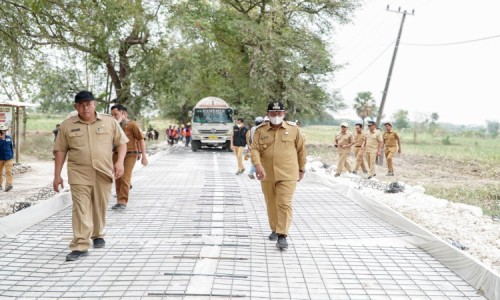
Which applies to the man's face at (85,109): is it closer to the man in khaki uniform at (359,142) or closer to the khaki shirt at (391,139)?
the man in khaki uniform at (359,142)

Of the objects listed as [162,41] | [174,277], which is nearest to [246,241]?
[174,277]

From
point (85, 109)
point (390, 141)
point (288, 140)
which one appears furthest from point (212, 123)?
point (85, 109)

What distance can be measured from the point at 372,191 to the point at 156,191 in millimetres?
4552

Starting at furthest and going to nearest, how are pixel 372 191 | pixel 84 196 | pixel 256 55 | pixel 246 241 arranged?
pixel 256 55, pixel 372 191, pixel 246 241, pixel 84 196

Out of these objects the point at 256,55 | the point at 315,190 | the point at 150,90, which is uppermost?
the point at 256,55

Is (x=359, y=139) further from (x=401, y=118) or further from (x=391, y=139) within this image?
(x=401, y=118)

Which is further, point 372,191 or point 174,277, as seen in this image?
point 372,191

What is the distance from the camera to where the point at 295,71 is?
29.8 m

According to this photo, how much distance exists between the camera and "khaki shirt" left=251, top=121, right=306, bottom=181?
20.1ft

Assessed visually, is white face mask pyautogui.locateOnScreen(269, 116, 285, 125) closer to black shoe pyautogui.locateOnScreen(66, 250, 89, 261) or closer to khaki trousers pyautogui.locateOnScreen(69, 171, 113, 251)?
khaki trousers pyautogui.locateOnScreen(69, 171, 113, 251)

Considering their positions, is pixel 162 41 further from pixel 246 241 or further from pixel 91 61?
pixel 246 241

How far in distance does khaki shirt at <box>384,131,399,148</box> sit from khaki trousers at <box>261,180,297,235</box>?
393 inches

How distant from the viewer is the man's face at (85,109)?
5527 millimetres

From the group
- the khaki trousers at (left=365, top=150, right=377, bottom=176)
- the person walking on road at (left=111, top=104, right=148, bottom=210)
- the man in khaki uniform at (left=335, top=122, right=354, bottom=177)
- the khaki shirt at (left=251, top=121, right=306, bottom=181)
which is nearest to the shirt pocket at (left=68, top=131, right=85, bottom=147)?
the khaki shirt at (left=251, top=121, right=306, bottom=181)
